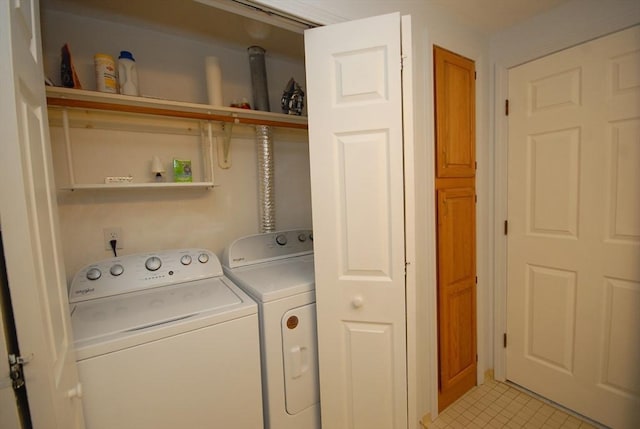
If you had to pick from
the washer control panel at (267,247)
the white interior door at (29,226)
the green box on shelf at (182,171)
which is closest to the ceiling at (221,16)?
the green box on shelf at (182,171)

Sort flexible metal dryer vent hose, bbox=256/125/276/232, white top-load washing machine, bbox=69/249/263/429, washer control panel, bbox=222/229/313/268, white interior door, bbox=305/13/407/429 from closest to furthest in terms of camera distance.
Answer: white top-load washing machine, bbox=69/249/263/429
white interior door, bbox=305/13/407/429
washer control panel, bbox=222/229/313/268
flexible metal dryer vent hose, bbox=256/125/276/232

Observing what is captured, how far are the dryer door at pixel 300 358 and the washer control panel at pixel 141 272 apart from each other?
1.90 ft

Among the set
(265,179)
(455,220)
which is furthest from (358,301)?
(265,179)

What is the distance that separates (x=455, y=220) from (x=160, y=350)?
1.73 m

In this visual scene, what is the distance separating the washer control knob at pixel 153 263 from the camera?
1.54 m

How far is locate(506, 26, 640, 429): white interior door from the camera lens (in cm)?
152

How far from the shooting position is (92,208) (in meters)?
1.57

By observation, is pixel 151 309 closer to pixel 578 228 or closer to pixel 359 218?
pixel 359 218

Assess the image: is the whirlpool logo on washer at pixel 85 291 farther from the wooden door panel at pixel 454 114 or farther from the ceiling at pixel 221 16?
the wooden door panel at pixel 454 114

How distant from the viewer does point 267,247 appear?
1.92 meters

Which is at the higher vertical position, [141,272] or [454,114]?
[454,114]

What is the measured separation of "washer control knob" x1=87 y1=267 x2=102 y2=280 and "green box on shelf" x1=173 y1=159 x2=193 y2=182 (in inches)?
24.6

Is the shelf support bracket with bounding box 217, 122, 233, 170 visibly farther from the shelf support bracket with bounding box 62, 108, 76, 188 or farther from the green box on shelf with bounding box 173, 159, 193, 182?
the shelf support bracket with bounding box 62, 108, 76, 188

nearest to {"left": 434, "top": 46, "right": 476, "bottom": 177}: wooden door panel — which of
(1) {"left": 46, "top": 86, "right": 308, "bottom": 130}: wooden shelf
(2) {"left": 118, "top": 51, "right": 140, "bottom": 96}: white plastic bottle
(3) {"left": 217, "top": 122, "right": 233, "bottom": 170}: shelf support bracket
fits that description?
(1) {"left": 46, "top": 86, "right": 308, "bottom": 130}: wooden shelf
